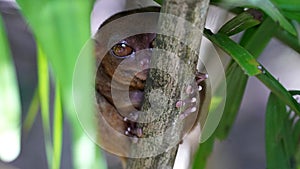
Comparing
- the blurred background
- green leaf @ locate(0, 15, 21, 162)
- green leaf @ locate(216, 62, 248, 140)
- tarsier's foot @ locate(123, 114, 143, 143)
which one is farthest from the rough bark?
the blurred background

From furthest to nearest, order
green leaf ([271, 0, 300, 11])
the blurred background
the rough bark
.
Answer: the blurred background, green leaf ([271, 0, 300, 11]), the rough bark

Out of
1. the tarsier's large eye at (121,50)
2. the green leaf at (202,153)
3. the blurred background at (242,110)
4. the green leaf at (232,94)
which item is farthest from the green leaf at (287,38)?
the blurred background at (242,110)

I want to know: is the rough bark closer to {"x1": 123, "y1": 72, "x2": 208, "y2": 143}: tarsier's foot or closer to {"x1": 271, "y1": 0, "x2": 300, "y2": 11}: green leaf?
{"x1": 123, "y1": 72, "x2": 208, "y2": 143}: tarsier's foot

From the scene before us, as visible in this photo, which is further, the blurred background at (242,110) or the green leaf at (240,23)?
the blurred background at (242,110)

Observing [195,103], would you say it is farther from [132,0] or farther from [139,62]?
[132,0]

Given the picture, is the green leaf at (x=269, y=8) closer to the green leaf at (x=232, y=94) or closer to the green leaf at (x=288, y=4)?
the green leaf at (x=288, y=4)

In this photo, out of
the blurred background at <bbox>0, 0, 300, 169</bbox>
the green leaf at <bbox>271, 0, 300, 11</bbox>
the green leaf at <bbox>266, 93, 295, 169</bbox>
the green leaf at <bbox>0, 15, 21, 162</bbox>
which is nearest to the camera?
the green leaf at <bbox>0, 15, 21, 162</bbox>

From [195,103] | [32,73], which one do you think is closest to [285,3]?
[195,103]
